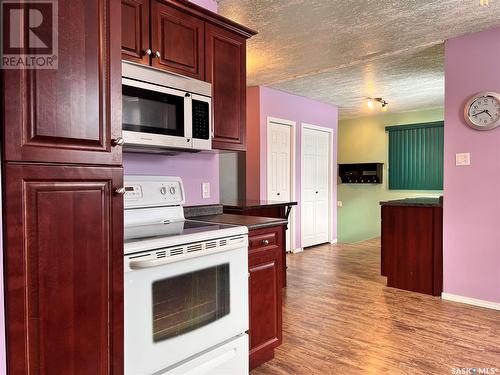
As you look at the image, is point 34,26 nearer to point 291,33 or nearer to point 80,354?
point 80,354

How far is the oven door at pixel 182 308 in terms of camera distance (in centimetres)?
141

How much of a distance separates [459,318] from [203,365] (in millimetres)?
2320

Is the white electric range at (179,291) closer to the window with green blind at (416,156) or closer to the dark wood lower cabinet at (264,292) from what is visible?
the dark wood lower cabinet at (264,292)

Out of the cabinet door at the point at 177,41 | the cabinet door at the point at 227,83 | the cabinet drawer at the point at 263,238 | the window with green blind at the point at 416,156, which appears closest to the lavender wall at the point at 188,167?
the cabinet door at the point at 227,83

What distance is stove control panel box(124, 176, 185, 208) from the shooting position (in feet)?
6.34

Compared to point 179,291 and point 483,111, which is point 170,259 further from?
point 483,111

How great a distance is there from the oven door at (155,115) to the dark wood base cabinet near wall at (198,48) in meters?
0.16

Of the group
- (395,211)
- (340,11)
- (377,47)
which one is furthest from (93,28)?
(395,211)

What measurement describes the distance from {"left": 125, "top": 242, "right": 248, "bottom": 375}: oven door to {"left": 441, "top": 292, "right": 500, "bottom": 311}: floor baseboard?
242 cm

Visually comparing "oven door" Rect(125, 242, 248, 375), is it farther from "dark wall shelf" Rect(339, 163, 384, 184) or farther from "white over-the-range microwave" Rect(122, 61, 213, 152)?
"dark wall shelf" Rect(339, 163, 384, 184)

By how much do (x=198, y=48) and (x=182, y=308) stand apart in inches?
59.7

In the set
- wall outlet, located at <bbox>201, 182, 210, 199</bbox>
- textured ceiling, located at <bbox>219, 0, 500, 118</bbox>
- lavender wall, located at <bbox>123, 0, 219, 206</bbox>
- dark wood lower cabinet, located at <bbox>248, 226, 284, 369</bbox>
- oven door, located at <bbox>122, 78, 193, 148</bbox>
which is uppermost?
textured ceiling, located at <bbox>219, 0, 500, 118</bbox>

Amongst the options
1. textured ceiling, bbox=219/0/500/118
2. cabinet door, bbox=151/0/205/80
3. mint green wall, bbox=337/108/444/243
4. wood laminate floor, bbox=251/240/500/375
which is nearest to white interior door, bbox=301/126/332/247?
textured ceiling, bbox=219/0/500/118

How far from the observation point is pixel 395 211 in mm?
3766
